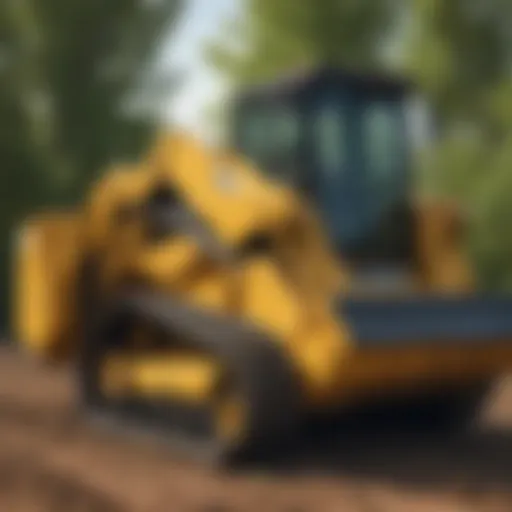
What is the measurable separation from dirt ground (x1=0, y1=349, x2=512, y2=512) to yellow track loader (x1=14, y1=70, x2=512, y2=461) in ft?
1.08

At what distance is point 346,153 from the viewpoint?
6.96m

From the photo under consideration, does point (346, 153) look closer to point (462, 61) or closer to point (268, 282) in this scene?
point (268, 282)

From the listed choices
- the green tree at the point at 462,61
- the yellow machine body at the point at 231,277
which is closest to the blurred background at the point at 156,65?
the green tree at the point at 462,61

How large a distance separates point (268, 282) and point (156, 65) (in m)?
19.2

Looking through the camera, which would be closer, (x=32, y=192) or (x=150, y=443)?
(x=150, y=443)

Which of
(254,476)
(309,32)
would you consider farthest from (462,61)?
(254,476)

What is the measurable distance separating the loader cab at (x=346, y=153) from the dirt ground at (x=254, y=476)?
128 cm

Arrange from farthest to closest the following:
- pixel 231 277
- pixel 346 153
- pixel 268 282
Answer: pixel 346 153, pixel 231 277, pixel 268 282

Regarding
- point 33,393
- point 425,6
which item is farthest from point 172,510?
point 425,6

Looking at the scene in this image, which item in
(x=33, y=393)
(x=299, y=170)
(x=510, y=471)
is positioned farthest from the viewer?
(x=33, y=393)

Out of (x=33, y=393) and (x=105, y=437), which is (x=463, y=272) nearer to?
(x=105, y=437)

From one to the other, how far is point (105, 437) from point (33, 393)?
2724 mm

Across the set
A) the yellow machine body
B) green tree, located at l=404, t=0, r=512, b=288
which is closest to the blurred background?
green tree, located at l=404, t=0, r=512, b=288

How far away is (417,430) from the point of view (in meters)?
7.66
